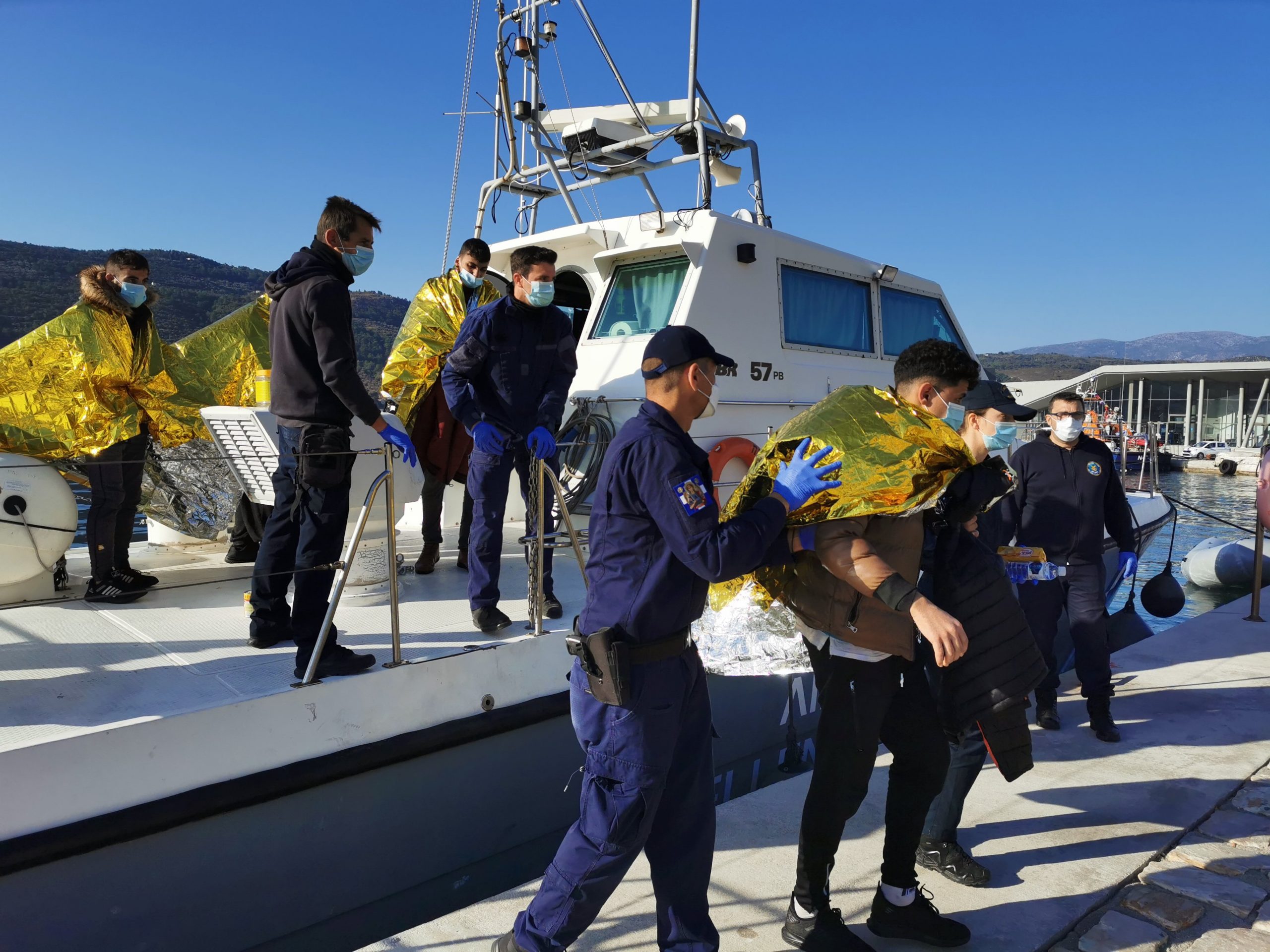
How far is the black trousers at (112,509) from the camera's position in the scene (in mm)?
3609

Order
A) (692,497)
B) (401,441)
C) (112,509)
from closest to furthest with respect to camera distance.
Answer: (692,497) < (401,441) < (112,509)

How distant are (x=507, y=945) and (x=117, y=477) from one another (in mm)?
2796

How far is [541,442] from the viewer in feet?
12.0

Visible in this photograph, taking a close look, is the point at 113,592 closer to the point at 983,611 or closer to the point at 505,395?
the point at 505,395

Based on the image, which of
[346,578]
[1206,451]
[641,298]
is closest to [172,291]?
[641,298]

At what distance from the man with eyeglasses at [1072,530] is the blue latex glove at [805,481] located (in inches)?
92.5

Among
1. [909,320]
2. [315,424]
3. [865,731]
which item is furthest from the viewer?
[909,320]

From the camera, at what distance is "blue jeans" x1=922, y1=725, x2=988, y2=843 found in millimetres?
2662

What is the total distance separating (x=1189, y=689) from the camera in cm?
450

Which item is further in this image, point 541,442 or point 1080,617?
point 1080,617

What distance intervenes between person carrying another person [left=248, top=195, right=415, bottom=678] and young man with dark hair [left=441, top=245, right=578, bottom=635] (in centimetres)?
51

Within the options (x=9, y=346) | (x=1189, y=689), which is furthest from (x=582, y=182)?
(x=1189, y=689)

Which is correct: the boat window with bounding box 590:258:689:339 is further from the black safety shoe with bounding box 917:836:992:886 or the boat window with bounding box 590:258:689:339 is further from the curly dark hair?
the black safety shoe with bounding box 917:836:992:886

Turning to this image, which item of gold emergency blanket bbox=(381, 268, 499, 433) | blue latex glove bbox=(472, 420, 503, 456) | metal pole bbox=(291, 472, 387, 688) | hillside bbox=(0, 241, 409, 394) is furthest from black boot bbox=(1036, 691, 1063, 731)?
hillside bbox=(0, 241, 409, 394)
